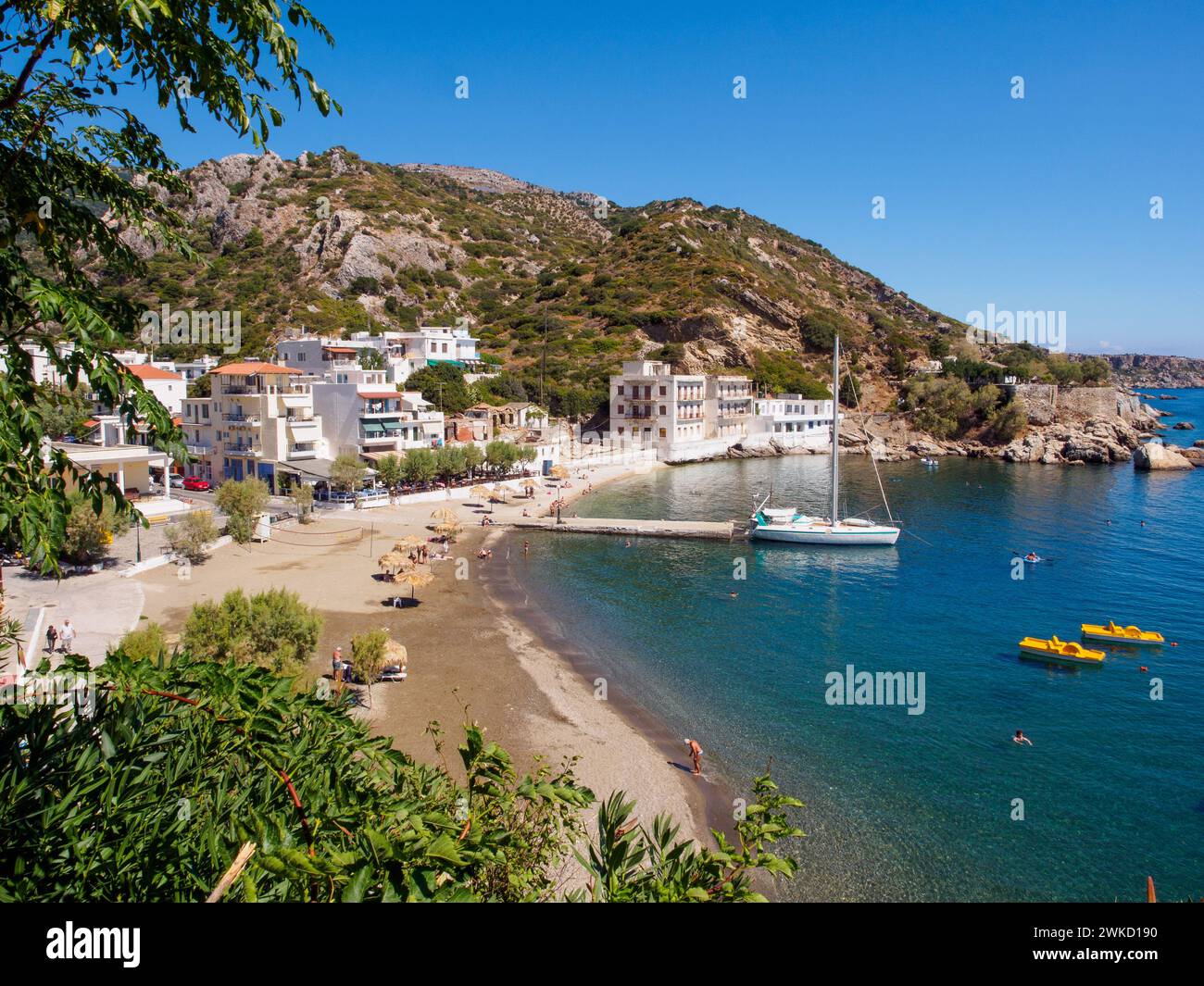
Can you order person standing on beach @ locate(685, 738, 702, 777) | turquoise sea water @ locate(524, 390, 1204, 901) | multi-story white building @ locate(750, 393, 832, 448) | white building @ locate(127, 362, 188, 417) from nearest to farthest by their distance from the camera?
turquoise sea water @ locate(524, 390, 1204, 901) → person standing on beach @ locate(685, 738, 702, 777) → white building @ locate(127, 362, 188, 417) → multi-story white building @ locate(750, 393, 832, 448)

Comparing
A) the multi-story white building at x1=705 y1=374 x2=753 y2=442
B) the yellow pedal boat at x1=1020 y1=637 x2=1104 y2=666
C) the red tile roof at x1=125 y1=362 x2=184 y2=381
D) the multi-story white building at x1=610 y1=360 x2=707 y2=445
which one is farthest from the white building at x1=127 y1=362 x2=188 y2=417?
the yellow pedal boat at x1=1020 y1=637 x2=1104 y2=666

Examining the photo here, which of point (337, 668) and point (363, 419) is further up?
point (363, 419)

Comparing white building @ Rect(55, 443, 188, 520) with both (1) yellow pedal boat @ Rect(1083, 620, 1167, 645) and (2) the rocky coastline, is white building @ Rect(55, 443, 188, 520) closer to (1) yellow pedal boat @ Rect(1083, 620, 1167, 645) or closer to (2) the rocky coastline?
(1) yellow pedal boat @ Rect(1083, 620, 1167, 645)

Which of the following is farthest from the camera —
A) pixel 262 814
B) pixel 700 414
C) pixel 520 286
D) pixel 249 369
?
pixel 520 286

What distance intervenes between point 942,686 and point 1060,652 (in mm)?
4769

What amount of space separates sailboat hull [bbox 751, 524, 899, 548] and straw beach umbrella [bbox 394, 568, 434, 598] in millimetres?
18452

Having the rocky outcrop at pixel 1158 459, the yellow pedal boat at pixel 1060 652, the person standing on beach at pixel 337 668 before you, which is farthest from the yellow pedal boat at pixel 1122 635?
the rocky outcrop at pixel 1158 459

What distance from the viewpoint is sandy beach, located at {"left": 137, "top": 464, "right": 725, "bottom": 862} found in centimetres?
1545

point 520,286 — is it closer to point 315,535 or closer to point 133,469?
point 133,469

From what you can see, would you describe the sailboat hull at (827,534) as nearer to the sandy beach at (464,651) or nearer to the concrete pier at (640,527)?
the concrete pier at (640,527)

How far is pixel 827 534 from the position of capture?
123 feet

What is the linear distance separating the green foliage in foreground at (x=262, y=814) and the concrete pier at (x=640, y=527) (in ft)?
113

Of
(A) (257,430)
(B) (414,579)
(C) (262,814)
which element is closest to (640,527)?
(B) (414,579)
